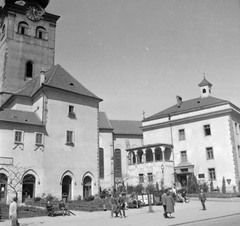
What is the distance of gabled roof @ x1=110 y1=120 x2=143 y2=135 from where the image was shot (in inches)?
2096

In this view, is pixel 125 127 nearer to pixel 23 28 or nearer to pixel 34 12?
pixel 23 28

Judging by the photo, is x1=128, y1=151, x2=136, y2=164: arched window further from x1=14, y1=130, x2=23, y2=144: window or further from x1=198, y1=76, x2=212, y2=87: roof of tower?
x1=14, y1=130, x2=23, y2=144: window

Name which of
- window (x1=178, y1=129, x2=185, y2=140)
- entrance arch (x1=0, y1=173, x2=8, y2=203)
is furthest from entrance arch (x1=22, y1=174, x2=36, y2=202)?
window (x1=178, y1=129, x2=185, y2=140)

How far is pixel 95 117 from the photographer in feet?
127

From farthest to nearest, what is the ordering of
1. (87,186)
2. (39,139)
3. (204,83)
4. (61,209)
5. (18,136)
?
1. (204,83)
2. (87,186)
3. (39,139)
4. (18,136)
5. (61,209)

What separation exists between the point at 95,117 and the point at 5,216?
19.7 meters

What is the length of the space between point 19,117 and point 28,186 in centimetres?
761

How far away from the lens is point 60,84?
36.5 metres

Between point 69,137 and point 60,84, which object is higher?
point 60,84

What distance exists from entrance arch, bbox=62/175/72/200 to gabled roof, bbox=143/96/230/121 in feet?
66.6

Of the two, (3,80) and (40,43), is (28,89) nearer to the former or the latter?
(3,80)

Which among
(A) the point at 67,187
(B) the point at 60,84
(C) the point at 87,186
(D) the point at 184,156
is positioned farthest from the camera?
(D) the point at 184,156

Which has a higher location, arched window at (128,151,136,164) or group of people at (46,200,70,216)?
arched window at (128,151,136,164)

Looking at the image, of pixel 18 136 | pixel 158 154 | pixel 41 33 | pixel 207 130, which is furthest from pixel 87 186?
pixel 41 33
